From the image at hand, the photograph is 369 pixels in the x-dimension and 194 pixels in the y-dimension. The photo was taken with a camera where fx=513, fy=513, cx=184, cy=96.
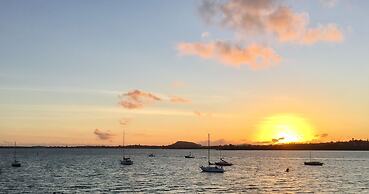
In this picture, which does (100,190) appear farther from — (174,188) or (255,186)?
(255,186)

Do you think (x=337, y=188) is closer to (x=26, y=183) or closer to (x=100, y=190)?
(x=100, y=190)

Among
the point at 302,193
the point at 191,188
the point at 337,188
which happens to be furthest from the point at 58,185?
the point at 337,188

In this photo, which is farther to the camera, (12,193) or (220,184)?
(220,184)

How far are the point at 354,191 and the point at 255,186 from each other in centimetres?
1596

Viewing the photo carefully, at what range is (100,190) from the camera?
75.7 metres

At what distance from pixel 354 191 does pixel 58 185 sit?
4724 centimetres

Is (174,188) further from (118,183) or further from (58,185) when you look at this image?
(58,185)

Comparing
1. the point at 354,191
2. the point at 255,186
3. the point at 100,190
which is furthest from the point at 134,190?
the point at 354,191

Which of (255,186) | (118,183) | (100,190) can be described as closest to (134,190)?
(100,190)

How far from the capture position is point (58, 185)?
84.6 metres

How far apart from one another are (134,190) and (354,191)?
33648 mm

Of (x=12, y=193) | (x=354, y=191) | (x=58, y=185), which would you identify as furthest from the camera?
(x=58, y=185)

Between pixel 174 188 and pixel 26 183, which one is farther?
pixel 26 183

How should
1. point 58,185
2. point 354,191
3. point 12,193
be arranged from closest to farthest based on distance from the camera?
point 12,193 → point 354,191 → point 58,185
